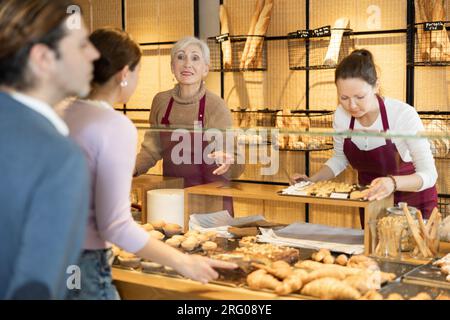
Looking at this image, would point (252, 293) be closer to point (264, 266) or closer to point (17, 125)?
point (264, 266)

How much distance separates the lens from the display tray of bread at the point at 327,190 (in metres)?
2.31

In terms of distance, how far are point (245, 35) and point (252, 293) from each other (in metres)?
3.70

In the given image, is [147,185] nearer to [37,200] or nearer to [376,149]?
[376,149]

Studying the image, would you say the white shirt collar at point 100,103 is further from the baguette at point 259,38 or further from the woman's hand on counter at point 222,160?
the baguette at point 259,38

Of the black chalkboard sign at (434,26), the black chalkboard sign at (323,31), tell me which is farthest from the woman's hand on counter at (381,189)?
the black chalkboard sign at (323,31)

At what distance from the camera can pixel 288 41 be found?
523 centimetres

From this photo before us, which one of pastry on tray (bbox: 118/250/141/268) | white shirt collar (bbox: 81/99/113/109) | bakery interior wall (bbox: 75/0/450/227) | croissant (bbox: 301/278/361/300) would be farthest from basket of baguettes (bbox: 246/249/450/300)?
bakery interior wall (bbox: 75/0/450/227)

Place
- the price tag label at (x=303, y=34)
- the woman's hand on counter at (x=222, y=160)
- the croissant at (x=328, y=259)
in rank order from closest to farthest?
the croissant at (x=328, y=259)
the woman's hand on counter at (x=222, y=160)
the price tag label at (x=303, y=34)

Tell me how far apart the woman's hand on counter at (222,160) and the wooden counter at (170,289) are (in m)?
0.61

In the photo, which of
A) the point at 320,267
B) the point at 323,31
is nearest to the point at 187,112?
the point at 320,267

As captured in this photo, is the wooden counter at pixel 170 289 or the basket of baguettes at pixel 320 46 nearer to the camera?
the wooden counter at pixel 170 289

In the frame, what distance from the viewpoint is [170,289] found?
2012mm

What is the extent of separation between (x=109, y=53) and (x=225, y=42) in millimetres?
3609
